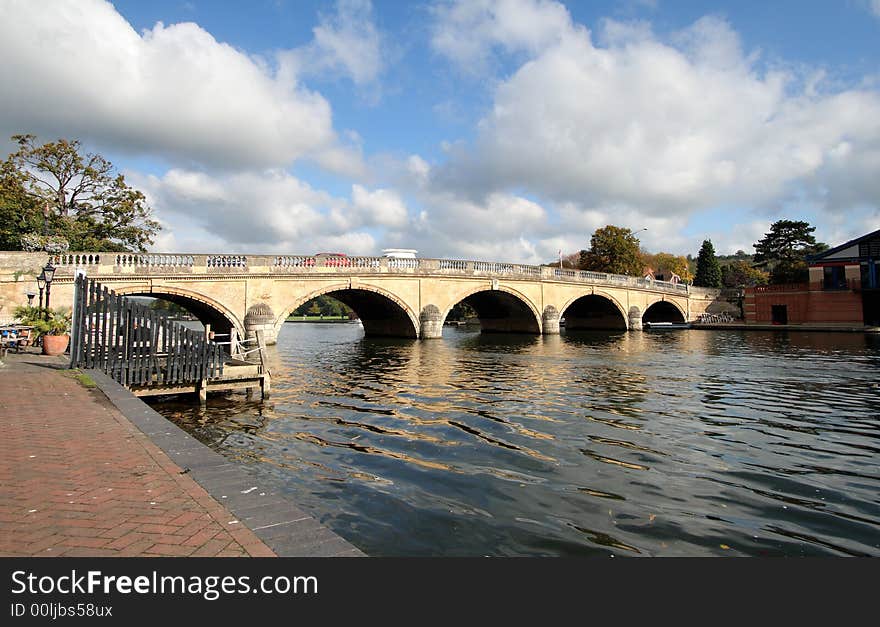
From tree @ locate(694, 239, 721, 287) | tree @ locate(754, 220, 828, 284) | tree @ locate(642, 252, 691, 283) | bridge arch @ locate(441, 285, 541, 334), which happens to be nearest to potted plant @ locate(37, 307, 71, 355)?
bridge arch @ locate(441, 285, 541, 334)

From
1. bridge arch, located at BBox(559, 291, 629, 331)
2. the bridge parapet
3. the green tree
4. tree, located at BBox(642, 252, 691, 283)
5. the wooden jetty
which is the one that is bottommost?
the wooden jetty

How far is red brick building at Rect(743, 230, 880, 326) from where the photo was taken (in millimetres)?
41094

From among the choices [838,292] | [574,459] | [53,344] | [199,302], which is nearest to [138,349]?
[53,344]

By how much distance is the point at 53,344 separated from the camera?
576 inches

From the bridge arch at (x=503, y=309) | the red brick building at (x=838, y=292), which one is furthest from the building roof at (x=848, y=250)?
the bridge arch at (x=503, y=309)

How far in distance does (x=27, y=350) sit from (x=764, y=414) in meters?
19.8

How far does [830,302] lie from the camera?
1663 inches

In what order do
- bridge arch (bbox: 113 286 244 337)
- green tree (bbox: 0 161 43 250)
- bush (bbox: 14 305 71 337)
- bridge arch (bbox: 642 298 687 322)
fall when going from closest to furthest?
bush (bbox: 14 305 71 337)
bridge arch (bbox: 113 286 244 337)
green tree (bbox: 0 161 43 250)
bridge arch (bbox: 642 298 687 322)

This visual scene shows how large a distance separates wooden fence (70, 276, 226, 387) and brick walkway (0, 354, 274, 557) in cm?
391

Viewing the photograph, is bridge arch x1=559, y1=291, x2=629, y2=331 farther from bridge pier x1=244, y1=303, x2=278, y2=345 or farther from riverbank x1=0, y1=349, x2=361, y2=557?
riverbank x1=0, y1=349, x2=361, y2=557

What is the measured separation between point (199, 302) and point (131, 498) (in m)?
23.3

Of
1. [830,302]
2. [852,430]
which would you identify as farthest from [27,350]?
[830,302]

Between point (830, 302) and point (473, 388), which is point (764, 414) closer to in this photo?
point (473, 388)

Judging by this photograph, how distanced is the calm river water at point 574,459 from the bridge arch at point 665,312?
37.6 m
